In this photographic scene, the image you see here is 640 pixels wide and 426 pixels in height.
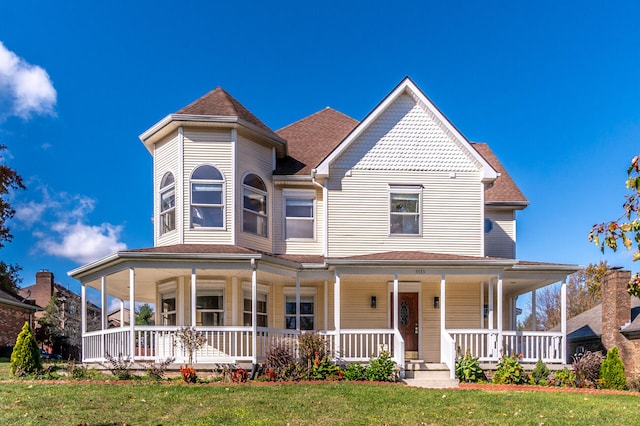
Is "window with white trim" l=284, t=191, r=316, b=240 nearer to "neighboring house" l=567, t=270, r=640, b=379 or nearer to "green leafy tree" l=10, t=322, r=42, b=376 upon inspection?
"green leafy tree" l=10, t=322, r=42, b=376

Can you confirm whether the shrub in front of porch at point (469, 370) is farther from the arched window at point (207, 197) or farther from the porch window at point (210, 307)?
the arched window at point (207, 197)

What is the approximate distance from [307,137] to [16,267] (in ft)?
94.9

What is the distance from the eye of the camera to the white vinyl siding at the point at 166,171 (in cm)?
1822

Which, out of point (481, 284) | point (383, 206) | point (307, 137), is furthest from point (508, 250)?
point (307, 137)

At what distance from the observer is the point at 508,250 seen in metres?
21.4

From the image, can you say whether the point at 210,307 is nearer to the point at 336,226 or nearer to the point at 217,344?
the point at 217,344

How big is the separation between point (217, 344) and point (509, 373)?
7.75 m

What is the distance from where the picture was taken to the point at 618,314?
22.2 m

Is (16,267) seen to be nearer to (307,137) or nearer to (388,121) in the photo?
(307,137)

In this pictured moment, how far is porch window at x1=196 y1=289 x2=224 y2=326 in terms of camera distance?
1798 centimetres

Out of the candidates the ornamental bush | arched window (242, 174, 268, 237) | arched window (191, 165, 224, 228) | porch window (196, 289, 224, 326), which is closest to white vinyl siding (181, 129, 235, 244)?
arched window (191, 165, 224, 228)

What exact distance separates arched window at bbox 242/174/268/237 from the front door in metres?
4.76

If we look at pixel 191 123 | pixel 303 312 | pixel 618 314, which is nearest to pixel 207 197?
pixel 191 123

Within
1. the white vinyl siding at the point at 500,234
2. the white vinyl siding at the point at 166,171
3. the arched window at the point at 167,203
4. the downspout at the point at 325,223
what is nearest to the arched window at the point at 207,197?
the white vinyl siding at the point at 166,171
